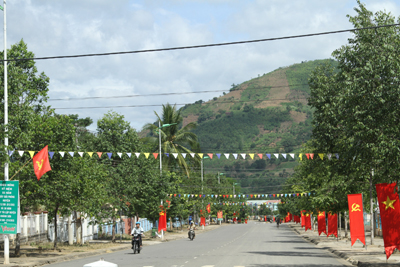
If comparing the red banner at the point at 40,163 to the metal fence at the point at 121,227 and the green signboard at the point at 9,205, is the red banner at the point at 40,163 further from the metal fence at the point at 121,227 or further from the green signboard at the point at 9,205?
the metal fence at the point at 121,227

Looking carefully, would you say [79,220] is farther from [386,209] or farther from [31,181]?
[386,209]

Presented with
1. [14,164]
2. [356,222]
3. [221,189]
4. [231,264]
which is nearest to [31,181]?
[14,164]

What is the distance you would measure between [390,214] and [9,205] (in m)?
15.5

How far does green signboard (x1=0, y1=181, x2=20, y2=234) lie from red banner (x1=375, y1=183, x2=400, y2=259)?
14869 millimetres

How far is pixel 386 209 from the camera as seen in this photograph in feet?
60.1

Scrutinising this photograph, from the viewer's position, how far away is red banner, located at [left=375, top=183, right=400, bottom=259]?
18219 mm

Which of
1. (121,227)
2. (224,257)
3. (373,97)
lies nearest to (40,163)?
(224,257)

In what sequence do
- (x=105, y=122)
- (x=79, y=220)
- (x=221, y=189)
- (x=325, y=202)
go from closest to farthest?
(x=325, y=202), (x=79, y=220), (x=105, y=122), (x=221, y=189)

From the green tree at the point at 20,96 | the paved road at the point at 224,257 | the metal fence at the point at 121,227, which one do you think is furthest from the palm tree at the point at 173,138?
the green tree at the point at 20,96

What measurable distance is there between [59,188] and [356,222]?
51.1ft

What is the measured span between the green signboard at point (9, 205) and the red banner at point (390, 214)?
1487cm

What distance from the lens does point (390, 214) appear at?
1834cm

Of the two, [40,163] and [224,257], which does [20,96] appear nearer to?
[40,163]

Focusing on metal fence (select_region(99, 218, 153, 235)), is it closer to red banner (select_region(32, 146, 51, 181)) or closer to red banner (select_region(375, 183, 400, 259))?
red banner (select_region(32, 146, 51, 181))
